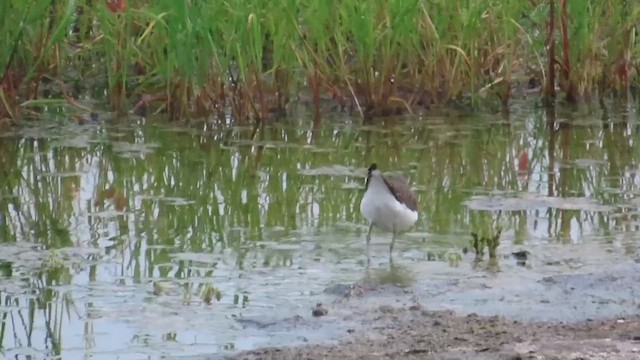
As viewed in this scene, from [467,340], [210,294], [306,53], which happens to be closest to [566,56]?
[306,53]

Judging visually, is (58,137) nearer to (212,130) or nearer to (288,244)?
(212,130)

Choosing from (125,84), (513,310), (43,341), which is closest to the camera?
(43,341)

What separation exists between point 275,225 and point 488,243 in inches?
45.8

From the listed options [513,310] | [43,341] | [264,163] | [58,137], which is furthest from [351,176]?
[43,341]

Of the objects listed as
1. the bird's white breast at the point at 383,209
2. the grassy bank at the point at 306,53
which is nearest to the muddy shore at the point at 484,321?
the bird's white breast at the point at 383,209

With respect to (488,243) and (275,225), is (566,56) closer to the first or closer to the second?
(275,225)

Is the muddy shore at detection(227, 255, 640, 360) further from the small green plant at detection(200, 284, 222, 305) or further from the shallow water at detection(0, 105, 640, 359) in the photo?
the small green plant at detection(200, 284, 222, 305)

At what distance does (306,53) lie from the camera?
9203 mm

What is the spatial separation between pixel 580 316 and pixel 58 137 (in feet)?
14.8

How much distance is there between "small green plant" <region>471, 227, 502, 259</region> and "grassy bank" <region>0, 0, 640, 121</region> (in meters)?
2.92

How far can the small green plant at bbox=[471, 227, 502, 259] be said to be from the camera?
621 centimetres

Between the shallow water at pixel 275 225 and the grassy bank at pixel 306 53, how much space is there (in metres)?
0.25

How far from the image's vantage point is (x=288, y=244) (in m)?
6.49

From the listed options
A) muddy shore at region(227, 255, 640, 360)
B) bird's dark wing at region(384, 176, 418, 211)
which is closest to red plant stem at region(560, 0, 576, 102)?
bird's dark wing at region(384, 176, 418, 211)
